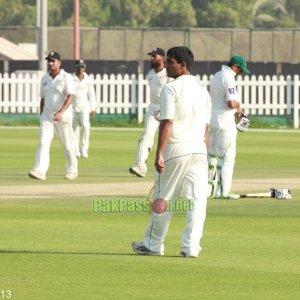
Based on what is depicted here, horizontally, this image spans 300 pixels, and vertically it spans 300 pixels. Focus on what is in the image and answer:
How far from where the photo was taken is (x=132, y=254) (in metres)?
14.3

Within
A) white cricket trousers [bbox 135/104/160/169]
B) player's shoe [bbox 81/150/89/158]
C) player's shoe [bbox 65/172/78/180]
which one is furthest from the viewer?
player's shoe [bbox 81/150/89/158]

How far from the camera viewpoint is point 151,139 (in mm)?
25469

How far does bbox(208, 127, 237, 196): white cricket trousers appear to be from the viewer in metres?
20.5

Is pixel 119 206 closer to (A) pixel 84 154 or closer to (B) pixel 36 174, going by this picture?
(B) pixel 36 174

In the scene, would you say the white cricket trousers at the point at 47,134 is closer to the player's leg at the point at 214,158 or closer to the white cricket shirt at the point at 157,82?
the white cricket shirt at the point at 157,82

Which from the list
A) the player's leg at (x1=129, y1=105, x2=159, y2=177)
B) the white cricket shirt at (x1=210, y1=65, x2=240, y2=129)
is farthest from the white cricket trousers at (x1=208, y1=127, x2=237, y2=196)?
the player's leg at (x1=129, y1=105, x2=159, y2=177)

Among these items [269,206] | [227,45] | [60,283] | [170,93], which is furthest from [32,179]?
[227,45]

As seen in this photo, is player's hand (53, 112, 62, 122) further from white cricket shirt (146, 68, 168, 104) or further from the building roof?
the building roof

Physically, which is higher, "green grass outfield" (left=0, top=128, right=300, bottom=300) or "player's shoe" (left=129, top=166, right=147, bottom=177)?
"green grass outfield" (left=0, top=128, right=300, bottom=300)

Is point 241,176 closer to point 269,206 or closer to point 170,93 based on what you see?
point 269,206

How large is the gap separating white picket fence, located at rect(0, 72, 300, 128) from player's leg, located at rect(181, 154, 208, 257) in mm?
33235

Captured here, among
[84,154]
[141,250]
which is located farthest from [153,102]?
[141,250]

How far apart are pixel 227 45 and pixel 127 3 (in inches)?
2087

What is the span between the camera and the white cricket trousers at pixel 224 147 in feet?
67.2
